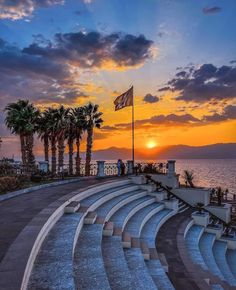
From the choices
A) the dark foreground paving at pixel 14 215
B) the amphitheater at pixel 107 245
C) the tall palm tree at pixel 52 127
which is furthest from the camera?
the tall palm tree at pixel 52 127

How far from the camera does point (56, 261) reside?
6.37m

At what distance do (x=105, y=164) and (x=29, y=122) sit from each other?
9818mm

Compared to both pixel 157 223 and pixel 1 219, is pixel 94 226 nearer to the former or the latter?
pixel 1 219

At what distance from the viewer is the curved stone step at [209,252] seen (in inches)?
500

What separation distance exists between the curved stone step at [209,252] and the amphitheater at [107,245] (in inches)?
2.3

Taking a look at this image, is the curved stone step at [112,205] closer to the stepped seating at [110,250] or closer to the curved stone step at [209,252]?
the stepped seating at [110,250]

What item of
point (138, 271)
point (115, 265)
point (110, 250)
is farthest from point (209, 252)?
point (115, 265)

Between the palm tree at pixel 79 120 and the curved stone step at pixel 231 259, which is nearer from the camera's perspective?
the curved stone step at pixel 231 259

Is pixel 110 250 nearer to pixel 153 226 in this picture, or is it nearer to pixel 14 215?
pixel 14 215

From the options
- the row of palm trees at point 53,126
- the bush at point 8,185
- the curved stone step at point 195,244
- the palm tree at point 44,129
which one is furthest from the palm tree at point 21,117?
the curved stone step at point 195,244

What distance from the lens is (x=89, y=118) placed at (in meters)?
37.0

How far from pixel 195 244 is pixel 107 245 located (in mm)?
7959

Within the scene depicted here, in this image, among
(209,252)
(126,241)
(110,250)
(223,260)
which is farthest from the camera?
(209,252)

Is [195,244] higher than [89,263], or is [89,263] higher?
[89,263]
